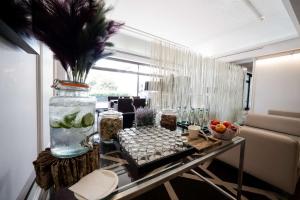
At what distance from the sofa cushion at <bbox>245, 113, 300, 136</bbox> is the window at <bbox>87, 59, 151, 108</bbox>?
3008mm

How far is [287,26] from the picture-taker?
3.04 metres

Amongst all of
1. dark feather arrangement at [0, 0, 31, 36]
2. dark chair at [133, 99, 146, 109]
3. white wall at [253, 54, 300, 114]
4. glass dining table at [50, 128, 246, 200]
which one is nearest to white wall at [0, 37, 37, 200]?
dark feather arrangement at [0, 0, 31, 36]

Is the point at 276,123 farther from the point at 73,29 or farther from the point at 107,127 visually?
the point at 73,29

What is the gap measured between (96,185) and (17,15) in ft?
2.34

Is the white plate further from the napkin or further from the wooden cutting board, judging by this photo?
the wooden cutting board

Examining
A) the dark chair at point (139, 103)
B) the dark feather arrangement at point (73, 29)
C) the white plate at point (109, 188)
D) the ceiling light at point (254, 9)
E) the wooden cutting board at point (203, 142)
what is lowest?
the white plate at point (109, 188)

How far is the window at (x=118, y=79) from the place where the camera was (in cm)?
461

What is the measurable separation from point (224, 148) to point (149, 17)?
301 centimetres

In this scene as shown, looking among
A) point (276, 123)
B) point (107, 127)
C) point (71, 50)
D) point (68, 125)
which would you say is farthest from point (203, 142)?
→ point (276, 123)

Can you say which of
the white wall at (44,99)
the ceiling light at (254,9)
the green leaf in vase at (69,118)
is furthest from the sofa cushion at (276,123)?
the white wall at (44,99)

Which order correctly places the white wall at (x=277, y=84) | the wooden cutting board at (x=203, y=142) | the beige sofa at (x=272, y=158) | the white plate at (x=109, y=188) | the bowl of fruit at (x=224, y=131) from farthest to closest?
the white wall at (x=277, y=84) → the beige sofa at (x=272, y=158) → the bowl of fruit at (x=224, y=131) → the wooden cutting board at (x=203, y=142) → the white plate at (x=109, y=188)

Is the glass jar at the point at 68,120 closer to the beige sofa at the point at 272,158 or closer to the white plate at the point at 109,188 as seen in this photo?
the white plate at the point at 109,188

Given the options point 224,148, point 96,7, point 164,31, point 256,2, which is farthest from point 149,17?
point 224,148

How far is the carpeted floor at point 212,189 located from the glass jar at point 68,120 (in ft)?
3.80
